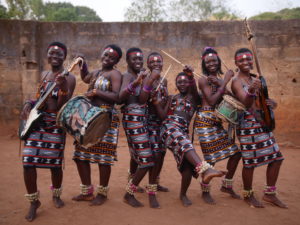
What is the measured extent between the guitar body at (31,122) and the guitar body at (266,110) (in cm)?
261

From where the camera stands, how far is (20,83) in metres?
7.47

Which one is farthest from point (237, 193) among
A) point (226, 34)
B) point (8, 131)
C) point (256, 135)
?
point (8, 131)

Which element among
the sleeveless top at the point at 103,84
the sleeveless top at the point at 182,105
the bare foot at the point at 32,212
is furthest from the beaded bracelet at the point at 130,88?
the bare foot at the point at 32,212

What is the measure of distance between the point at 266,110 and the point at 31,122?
2731 mm

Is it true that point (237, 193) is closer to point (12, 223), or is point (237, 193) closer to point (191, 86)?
point (191, 86)

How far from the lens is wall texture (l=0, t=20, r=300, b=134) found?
715 centimetres

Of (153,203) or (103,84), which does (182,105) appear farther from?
(153,203)

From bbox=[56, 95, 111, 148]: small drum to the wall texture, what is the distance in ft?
15.0

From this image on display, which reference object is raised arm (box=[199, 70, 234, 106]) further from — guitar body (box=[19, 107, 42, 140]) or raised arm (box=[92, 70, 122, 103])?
guitar body (box=[19, 107, 42, 140])

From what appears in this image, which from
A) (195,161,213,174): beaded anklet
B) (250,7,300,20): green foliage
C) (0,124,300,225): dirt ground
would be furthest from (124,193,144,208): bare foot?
(250,7,300,20): green foliage

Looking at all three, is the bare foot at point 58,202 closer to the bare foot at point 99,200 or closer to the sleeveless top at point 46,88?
the bare foot at point 99,200

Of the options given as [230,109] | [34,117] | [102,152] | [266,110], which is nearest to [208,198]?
[230,109]

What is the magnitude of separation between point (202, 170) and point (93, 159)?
51.4 inches

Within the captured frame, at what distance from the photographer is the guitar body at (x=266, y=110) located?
3.41 m
